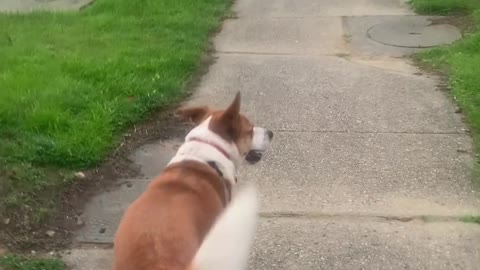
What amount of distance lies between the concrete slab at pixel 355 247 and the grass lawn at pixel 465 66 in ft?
2.69

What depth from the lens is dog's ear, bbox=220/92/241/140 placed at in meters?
4.17

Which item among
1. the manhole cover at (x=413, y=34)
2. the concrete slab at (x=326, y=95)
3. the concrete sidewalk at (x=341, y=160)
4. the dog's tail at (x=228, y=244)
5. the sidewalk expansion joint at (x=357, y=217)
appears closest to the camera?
the dog's tail at (x=228, y=244)

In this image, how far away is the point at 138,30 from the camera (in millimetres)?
8398

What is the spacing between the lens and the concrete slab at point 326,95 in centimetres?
637

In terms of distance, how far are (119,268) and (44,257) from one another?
1.35 metres

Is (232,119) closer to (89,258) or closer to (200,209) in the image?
(200,209)

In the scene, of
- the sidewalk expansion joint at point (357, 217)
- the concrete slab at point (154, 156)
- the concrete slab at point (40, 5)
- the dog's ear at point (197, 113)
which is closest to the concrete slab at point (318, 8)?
the concrete slab at point (40, 5)

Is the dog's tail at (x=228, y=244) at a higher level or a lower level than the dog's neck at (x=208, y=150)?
higher

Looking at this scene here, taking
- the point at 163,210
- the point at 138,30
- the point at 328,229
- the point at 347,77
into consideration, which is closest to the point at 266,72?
the point at 347,77

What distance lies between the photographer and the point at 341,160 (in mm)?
5742

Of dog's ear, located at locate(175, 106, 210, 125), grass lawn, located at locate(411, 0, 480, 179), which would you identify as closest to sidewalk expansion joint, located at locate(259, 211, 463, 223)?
grass lawn, located at locate(411, 0, 480, 179)

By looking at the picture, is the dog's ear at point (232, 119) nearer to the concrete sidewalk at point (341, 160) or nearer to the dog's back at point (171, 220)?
the dog's back at point (171, 220)

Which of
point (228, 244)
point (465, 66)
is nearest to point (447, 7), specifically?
point (465, 66)

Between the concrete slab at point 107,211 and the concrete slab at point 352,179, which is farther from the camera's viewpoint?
the concrete slab at point 352,179
